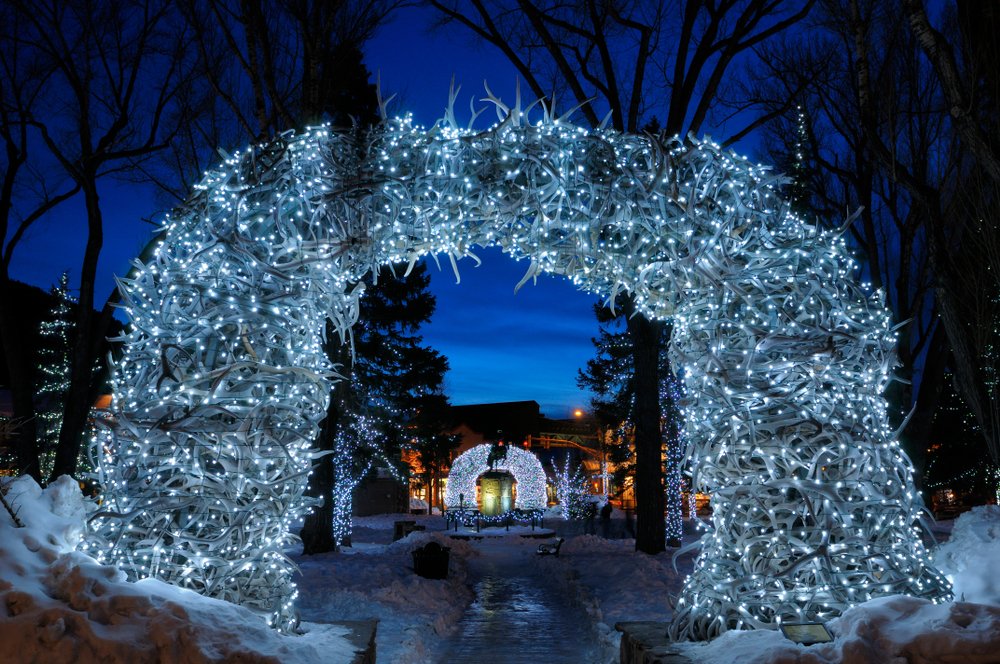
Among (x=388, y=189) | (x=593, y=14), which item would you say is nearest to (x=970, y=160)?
(x=593, y=14)

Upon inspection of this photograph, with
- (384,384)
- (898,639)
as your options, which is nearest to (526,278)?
(898,639)

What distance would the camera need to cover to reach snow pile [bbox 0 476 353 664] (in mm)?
3789

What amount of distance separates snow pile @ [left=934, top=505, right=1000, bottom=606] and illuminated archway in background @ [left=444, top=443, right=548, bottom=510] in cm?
2438

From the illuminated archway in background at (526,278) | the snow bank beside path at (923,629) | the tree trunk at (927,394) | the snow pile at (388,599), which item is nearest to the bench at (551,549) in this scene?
the snow pile at (388,599)

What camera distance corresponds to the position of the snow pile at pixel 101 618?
12.4 ft

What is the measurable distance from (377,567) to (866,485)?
8.53 meters

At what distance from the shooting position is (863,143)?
43.1ft

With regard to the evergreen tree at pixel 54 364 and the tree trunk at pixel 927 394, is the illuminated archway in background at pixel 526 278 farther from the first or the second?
the evergreen tree at pixel 54 364

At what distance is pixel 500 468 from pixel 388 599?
22569 millimetres

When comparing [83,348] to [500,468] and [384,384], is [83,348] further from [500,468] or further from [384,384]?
[500,468]

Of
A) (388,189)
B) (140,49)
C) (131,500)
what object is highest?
(140,49)

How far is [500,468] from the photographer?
32.0 m

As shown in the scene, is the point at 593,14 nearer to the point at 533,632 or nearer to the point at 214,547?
the point at 533,632

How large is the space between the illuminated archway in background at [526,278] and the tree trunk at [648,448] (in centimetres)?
684
